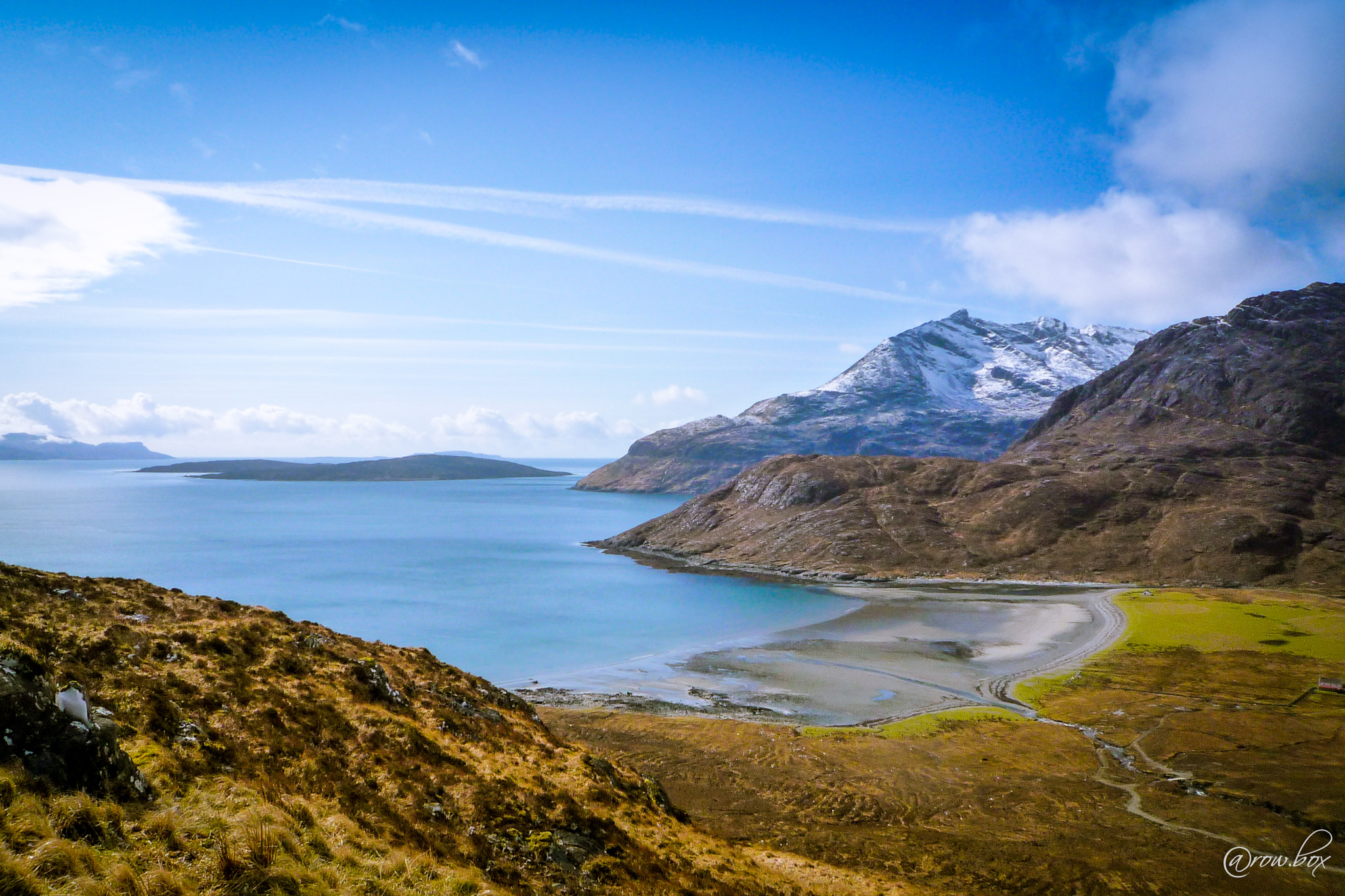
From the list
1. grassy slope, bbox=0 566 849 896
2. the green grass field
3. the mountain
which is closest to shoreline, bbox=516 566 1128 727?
the green grass field

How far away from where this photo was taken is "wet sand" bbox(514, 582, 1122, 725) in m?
49.8

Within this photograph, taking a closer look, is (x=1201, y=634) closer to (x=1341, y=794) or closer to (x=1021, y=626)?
(x=1021, y=626)

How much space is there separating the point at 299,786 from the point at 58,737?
5.60 m

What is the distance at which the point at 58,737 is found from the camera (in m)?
10.2

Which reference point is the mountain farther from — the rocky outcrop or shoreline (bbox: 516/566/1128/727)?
the rocky outcrop

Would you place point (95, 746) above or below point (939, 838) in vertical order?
above

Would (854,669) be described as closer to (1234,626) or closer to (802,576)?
(1234,626)

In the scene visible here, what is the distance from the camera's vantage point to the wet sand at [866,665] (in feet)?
164

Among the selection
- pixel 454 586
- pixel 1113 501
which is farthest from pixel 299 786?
pixel 1113 501

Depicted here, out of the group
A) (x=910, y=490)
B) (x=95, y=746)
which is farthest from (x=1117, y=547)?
(x=95, y=746)

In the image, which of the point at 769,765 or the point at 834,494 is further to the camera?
the point at 834,494

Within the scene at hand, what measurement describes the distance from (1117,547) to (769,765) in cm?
11012

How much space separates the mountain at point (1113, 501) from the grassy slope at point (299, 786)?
10171 cm

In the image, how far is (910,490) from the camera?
14838 centimetres
